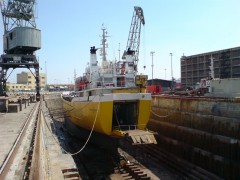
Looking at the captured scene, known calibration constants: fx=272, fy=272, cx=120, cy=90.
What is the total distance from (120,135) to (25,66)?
1521 inches

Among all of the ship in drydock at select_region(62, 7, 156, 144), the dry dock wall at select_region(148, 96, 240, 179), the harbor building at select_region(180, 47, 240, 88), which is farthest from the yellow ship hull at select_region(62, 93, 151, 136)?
the harbor building at select_region(180, 47, 240, 88)

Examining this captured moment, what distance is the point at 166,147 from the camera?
20500 millimetres

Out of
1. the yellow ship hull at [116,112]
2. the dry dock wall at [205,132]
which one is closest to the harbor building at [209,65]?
the dry dock wall at [205,132]

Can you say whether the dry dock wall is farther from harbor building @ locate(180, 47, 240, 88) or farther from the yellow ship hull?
harbor building @ locate(180, 47, 240, 88)

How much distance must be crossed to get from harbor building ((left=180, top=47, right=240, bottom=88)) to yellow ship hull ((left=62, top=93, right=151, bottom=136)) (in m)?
23.0

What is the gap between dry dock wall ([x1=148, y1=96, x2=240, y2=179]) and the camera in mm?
14391

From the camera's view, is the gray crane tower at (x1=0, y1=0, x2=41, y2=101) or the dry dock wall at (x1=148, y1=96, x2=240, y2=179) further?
the gray crane tower at (x1=0, y1=0, x2=41, y2=101)

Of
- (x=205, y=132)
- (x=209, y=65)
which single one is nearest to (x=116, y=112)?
(x=205, y=132)

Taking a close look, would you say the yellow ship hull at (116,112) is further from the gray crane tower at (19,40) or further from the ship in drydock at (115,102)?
the gray crane tower at (19,40)

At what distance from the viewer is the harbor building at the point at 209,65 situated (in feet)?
141

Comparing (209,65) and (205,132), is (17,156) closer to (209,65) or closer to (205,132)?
(205,132)

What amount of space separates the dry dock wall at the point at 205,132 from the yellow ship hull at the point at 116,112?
3902 mm

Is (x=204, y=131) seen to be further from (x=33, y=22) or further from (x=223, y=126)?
(x=33, y=22)

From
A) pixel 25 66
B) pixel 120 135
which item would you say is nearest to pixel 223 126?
pixel 120 135
